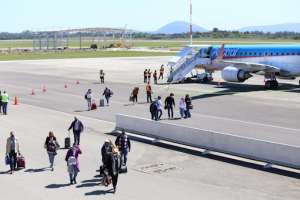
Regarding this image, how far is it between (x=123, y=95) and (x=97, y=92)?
10.4 feet

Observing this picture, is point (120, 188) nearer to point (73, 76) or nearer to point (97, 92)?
point (97, 92)

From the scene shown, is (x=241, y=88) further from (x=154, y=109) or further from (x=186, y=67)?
(x=154, y=109)

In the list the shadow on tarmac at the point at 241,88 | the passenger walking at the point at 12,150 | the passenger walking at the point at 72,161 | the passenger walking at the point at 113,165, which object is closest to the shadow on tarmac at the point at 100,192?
the passenger walking at the point at 113,165

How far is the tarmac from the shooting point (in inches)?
549

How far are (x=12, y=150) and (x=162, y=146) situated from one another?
5.99 metres

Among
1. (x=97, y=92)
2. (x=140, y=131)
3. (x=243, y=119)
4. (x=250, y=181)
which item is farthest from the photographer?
(x=97, y=92)

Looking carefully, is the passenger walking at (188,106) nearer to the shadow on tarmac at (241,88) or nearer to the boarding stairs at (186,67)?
the shadow on tarmac at (241,88)

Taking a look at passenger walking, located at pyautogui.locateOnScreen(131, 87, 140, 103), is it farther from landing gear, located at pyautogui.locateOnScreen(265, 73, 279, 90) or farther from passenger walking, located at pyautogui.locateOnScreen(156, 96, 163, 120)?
landing gear, located at pyautogui.locateOnScreen(265, 73, 279, 90)

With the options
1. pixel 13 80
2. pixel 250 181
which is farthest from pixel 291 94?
pixel 13 80

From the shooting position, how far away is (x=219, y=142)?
59.2ft

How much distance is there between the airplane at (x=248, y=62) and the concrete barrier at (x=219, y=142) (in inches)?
735

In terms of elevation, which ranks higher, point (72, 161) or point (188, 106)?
point (188, 106)

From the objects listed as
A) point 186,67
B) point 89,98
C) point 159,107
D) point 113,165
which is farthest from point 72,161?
point 186,67

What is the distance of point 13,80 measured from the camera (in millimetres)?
50250
